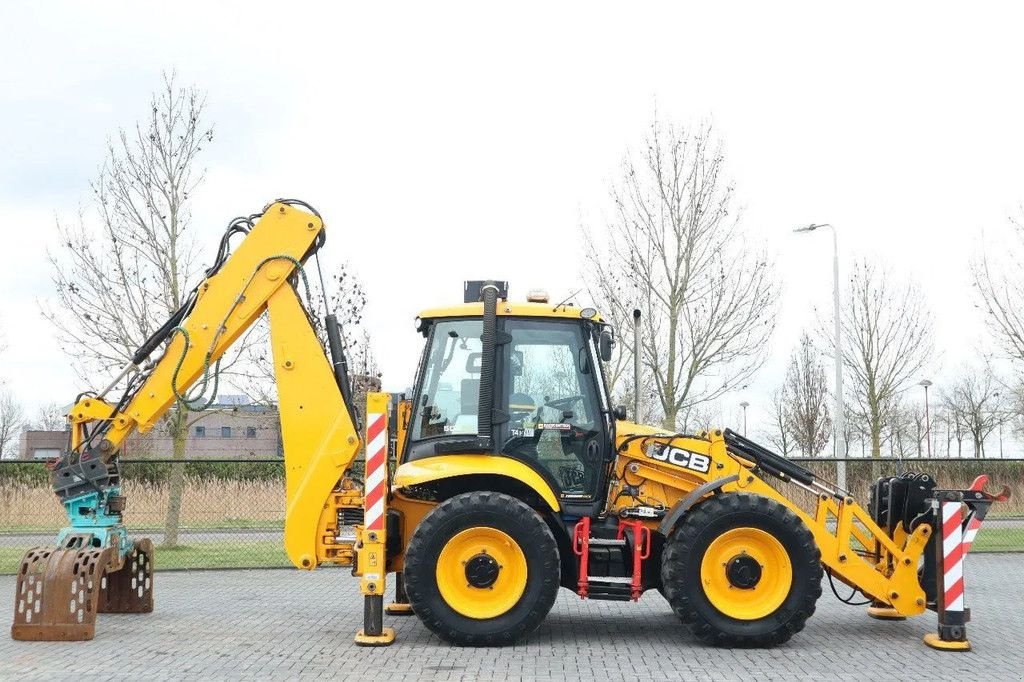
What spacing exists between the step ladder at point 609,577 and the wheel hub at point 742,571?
0.75 m

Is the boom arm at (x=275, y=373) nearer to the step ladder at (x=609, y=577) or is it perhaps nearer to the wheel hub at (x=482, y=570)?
the wheel hub at (x=482, y=570)

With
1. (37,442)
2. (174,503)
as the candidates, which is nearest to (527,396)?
(174,503)

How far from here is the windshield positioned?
9.60 m

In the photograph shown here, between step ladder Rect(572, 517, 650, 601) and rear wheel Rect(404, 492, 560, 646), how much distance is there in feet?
1.39

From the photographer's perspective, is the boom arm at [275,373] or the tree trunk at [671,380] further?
the tree trunk at [671,380]

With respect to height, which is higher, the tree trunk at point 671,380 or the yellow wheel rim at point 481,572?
the tree trunk at point 671,380

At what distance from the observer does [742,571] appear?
8984 mm

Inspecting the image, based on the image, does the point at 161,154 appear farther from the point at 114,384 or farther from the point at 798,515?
the point at 798,515

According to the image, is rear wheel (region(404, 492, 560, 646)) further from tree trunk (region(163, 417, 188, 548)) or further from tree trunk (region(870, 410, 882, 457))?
tree trunk (region(870, 410, 882, 457))

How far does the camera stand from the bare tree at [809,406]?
1399 inches

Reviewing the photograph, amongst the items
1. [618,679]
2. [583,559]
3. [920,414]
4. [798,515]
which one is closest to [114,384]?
[583,559]

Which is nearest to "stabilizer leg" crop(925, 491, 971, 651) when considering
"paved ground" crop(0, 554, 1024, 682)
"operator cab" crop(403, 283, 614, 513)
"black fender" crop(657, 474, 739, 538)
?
"paved ground" crop(0, 554, 1024, 682)

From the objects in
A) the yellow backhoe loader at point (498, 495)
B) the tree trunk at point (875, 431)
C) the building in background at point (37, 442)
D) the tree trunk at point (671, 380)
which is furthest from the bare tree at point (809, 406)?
the building in background at point (37, 442)

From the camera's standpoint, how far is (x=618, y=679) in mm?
7746
